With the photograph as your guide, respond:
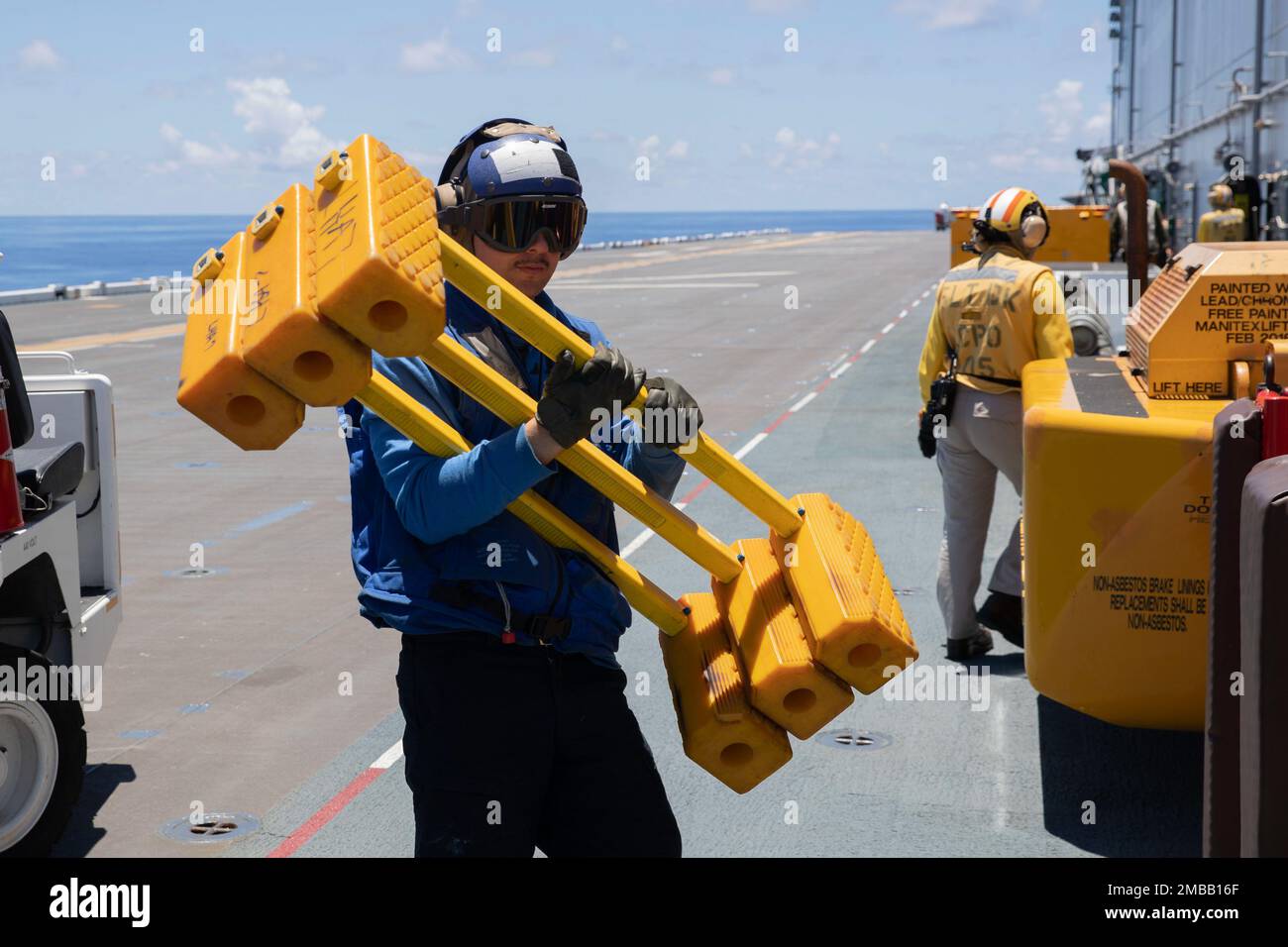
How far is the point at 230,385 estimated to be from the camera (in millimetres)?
2592

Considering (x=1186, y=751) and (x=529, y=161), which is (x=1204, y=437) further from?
(x=529, y=161)

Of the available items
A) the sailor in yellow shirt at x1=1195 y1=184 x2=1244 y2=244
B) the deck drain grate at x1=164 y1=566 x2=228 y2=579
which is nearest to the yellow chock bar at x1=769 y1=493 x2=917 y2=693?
the deck drain grate at x1=164 y1=566 x2=228 y2=579

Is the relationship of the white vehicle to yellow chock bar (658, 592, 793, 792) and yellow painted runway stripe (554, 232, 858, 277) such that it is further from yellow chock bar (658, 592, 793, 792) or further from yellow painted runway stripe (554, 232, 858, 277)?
yellow painted runway stripe (554, 232, 858, 277)

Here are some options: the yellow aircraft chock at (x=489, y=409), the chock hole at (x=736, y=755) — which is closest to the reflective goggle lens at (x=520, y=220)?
the yellow aircraft chock at (x=489, y=409)

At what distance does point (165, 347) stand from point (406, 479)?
24.6 metres

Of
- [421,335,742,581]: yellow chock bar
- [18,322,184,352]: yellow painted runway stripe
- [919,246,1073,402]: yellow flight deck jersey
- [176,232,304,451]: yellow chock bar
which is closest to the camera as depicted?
[176,232,304,451]: yellow chock bar

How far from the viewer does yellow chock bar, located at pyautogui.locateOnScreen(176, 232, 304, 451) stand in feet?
8.50

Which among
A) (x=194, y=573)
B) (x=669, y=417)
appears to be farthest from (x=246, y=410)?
(x=194, y=573)

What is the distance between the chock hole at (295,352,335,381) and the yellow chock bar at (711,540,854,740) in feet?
3.94

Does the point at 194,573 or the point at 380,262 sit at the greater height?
the point at 380,262

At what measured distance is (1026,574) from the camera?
5094 mm

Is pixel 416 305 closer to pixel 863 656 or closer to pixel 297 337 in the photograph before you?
pixel 297 337

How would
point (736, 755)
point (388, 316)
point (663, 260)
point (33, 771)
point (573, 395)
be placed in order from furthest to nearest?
point (663, 260) → point (33, 771) → point (736, 755) → point (573, 395) → point (388, 316)

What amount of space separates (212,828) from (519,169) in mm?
3330
